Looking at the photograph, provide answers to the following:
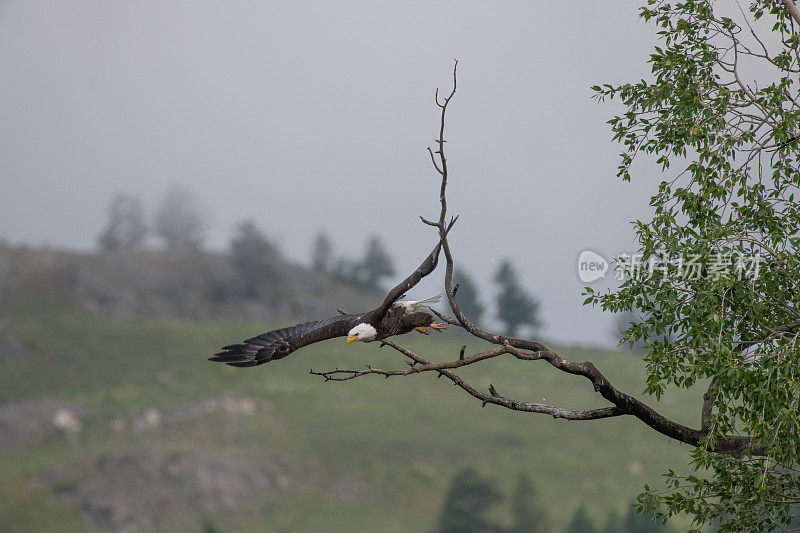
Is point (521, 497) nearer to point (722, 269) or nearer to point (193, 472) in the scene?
point (193, 472)

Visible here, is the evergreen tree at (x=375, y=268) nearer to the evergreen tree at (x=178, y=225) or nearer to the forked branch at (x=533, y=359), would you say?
the evergreen tree at (x=178, y=225)

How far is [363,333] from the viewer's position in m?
12.3

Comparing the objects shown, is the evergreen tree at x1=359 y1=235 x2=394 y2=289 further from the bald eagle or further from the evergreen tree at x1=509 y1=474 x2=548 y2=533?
the bald eagle

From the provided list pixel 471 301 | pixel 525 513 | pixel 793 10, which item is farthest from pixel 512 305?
pixel 793 10

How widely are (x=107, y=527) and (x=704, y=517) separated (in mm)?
51903

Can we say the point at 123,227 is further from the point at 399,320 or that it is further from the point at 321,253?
the point at 399,320

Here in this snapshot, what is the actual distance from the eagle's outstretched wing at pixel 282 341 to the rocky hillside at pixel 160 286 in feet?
280

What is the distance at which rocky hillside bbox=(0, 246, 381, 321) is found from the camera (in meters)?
96.9

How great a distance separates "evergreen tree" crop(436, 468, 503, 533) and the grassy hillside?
440 inches

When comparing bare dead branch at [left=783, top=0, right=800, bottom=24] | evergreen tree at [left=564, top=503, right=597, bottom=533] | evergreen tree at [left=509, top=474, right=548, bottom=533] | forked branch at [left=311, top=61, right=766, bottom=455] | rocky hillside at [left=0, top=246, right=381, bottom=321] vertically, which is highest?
bare dead branch at [left=783, top=0, right=800, bottom=24]

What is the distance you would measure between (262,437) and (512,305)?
3833cm

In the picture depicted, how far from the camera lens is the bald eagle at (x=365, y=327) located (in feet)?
35.9

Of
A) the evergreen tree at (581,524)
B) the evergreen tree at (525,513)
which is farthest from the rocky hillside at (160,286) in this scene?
the evergreen tree at (581,524)

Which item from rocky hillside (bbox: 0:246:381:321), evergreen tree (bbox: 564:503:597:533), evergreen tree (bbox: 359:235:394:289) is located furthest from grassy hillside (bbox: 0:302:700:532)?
evergreen tree (bbox: 359:235:394:289)
